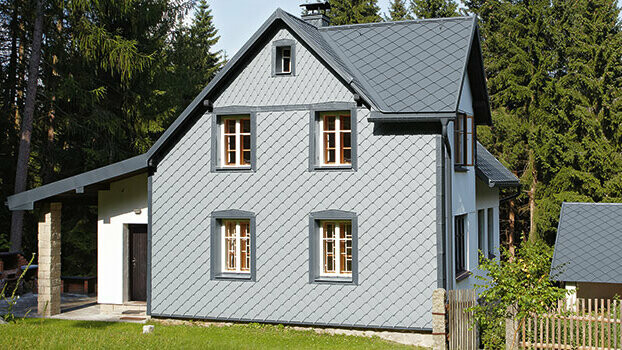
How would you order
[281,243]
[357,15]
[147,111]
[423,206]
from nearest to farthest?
1. [423,206]
2. [281,243]
3. [147,111]
4. [357,15]

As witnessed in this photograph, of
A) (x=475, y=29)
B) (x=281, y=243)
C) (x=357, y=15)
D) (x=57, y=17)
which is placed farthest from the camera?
(x=357, y=15)

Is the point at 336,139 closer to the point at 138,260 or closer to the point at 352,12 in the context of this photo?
the point at 138,260

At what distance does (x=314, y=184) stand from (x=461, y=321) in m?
4.22

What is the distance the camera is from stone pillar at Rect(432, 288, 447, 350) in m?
13.4

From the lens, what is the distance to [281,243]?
15.6 metres

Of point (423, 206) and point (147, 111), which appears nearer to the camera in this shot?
point (423, 206)

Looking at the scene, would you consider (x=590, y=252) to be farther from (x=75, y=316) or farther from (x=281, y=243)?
(x=75, y=316)

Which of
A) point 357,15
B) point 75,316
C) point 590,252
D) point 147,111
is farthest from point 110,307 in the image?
point 357,15

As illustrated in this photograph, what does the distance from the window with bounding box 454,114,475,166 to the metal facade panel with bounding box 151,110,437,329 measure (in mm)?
1994

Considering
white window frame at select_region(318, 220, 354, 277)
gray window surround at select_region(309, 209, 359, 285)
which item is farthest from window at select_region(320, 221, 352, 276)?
gray window surround at select_region(309, 209, 359, 285)

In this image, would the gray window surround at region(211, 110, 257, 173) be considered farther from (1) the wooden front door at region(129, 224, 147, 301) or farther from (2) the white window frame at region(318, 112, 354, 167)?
(1) the wooden front door at region(129, 224, 147, 301)

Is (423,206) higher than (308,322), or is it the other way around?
(423,206)

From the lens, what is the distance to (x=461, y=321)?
14.0 metres

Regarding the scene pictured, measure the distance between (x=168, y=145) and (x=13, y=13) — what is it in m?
12.7
